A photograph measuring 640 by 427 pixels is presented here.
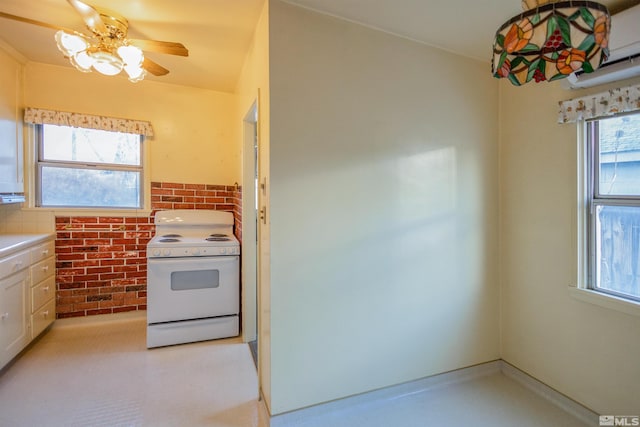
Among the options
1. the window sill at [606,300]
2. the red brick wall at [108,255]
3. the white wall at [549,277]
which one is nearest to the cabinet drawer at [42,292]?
the red brick wall at [108,255]

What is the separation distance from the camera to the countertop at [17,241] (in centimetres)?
217

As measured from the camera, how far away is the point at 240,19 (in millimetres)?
2010

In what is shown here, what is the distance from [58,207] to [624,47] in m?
4.56

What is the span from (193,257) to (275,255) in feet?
4.56

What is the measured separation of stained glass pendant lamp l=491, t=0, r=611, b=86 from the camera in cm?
93

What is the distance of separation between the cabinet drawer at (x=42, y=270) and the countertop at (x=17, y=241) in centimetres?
20

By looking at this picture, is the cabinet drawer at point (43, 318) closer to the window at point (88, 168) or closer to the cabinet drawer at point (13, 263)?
the cabinet drawer at point (13, 263)

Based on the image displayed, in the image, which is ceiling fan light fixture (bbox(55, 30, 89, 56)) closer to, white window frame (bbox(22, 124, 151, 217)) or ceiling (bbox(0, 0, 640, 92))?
ceiling (bbox(0, 0, 640, 92))

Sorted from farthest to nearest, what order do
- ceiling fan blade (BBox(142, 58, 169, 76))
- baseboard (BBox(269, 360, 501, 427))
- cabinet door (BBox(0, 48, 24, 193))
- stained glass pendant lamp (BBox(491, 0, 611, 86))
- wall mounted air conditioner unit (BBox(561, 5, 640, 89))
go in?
cabinet door (BBox(0, 48, 24, 193)), ceiling fan blade (BBox(142, 58, 169, 76)), baseboard (BBox(269, 360, 501, 427)), wall mounted air conditioner unit (BBox(561, 5, 640, 89)), stained glass pendant lamp (BBox(491, 0, 611, 86))

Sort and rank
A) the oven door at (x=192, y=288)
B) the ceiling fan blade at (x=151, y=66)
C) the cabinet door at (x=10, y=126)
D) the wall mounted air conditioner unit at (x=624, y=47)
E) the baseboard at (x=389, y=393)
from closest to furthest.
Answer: the wall mounted air conditioner unit at (x=624, y=47) < the baseboard at (x=389, y=393) < the ceiling fan blade at (x=151, y=66) < the cabinet door at (x=10, y=126) < the oven door at (x=192, y=288)

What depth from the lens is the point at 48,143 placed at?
118 inches

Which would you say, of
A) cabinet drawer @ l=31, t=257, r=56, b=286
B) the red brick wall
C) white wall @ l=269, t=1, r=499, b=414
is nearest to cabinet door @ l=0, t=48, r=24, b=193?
the red brick wall

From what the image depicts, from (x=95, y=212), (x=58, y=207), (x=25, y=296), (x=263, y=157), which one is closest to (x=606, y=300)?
(x=263, y=157)

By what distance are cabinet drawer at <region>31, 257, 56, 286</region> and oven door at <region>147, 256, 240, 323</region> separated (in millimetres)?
920
